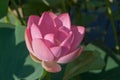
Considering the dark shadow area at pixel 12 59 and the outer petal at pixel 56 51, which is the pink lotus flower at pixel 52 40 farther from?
the dark shadow area at pixel 12 59

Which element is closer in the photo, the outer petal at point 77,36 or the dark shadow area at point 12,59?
the outer petal at point 77,36

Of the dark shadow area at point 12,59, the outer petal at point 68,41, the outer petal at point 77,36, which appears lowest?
the dark shadow area at point 12,59

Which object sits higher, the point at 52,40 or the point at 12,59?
the point at 52,40

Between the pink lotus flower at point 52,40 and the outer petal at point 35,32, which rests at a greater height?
the outer petal at point 35,32

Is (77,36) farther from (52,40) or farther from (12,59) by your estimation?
(12,59)

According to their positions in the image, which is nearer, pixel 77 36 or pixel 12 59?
pixel 77 36

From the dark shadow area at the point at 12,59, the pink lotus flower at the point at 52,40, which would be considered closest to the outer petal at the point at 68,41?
the pink lotus flower at the point at 52,40

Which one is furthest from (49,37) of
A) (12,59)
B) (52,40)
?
(12,59)

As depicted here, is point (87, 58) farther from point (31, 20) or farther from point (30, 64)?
point (31, 20)
